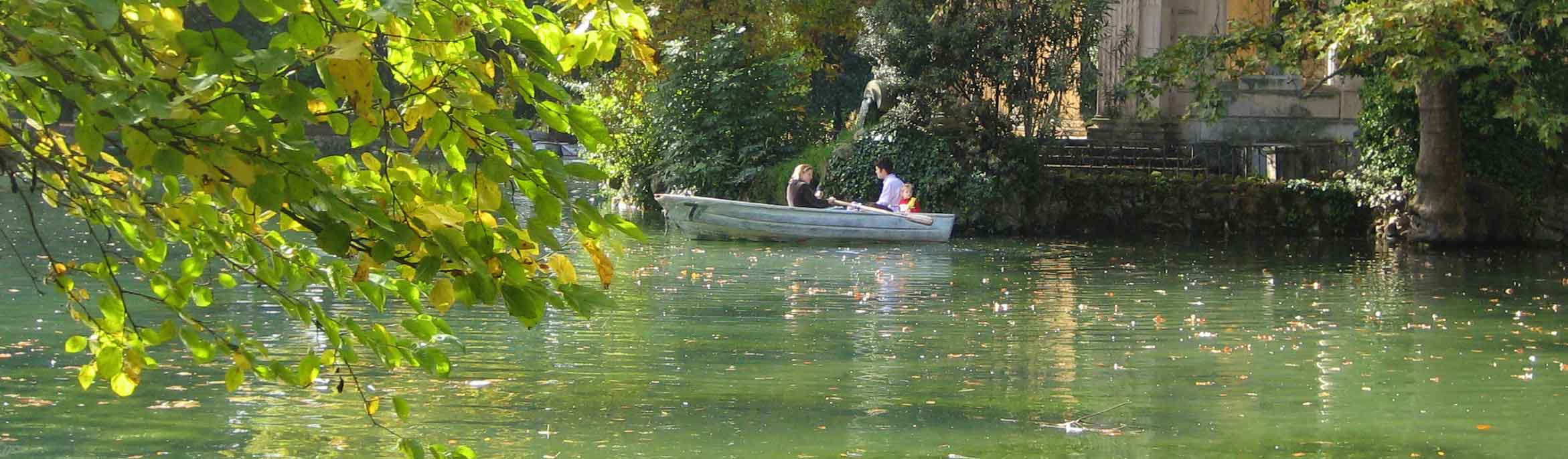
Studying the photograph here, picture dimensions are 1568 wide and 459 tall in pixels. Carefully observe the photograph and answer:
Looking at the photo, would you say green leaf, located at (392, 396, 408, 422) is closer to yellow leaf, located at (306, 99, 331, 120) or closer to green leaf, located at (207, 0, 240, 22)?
yellow leaf, located at (306, 99, 331, 120)

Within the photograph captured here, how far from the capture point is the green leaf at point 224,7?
Result: 2879mm

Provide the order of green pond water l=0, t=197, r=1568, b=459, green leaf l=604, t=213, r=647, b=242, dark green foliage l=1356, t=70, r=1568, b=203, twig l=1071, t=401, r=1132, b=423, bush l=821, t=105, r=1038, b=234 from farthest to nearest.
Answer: bush l=821, t=105, r=1038, b=234 < dark green foliage l=1356, t=70, r=1568, b=203 < twig l=1071, t=401, r=1132, b=423 < green pond water l=0, t=197, r=1568, b=459 < green leaf l=604, t=213, r=647, b=242

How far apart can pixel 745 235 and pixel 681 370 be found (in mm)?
13507

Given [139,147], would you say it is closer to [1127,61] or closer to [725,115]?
[725,115]

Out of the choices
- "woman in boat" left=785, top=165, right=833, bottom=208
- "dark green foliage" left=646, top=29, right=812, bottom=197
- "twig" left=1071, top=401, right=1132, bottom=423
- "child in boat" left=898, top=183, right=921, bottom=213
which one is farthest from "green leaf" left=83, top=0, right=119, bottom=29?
"dark green foliage" left=646, top=29, right=812, bottom=197

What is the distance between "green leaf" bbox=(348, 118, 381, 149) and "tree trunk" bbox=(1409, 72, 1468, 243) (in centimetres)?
2266

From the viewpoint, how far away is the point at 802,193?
24438 millimetres

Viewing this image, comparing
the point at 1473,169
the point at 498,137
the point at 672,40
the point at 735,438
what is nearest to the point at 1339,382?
the point at 735,438

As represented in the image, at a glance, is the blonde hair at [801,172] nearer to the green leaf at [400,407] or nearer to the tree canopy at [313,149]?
the tree canopy at [313,149]

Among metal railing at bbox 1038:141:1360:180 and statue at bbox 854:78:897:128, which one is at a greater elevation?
statue at bbox 854:78:897:128

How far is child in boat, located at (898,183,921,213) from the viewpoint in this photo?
80.8 ft

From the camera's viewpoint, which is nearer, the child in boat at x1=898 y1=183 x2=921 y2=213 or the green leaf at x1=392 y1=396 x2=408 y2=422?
the green leaf at x1=392 y1=396 x2=408 y2=422

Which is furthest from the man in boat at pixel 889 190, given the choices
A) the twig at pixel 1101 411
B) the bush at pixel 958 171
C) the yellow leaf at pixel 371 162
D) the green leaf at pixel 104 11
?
the green leaf at pixel 104 11

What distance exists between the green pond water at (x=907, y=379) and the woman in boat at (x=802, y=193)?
5747 millimetres
